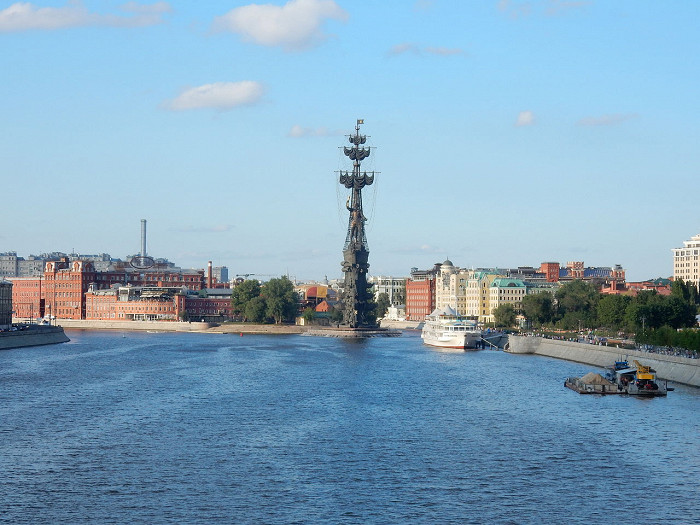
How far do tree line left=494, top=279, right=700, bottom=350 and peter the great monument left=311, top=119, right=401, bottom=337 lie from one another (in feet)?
64.4

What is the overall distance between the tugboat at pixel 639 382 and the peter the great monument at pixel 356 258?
85835mm

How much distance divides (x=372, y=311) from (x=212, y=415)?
11448 cm

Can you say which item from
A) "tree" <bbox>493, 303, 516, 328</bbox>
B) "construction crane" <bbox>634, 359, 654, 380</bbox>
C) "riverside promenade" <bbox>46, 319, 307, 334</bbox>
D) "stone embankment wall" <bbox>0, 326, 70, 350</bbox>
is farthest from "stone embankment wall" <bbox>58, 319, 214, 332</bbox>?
"construction crane" <bbox>634, 359, 654, 380</bbox>

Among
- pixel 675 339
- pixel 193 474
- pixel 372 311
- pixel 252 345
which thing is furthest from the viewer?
pixel 372 311

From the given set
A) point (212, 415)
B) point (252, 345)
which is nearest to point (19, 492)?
point (212, 415)

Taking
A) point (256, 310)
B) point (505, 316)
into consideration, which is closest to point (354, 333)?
point (505, 316)

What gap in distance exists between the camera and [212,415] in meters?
57.8

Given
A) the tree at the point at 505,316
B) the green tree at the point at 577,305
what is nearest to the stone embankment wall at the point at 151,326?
the tree at the point at 505,316

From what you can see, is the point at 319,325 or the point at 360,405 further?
the point at 319,325

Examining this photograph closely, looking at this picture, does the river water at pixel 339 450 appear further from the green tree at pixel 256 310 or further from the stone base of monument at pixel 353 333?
the green tree at pixel 256 310

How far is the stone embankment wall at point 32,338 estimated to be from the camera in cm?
11857

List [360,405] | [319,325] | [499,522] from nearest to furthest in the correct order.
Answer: [499,522] < [360,405] < [319,325]

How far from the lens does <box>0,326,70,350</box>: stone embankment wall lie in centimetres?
11857

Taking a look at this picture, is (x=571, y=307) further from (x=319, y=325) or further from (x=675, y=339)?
(x=675, y=339)
